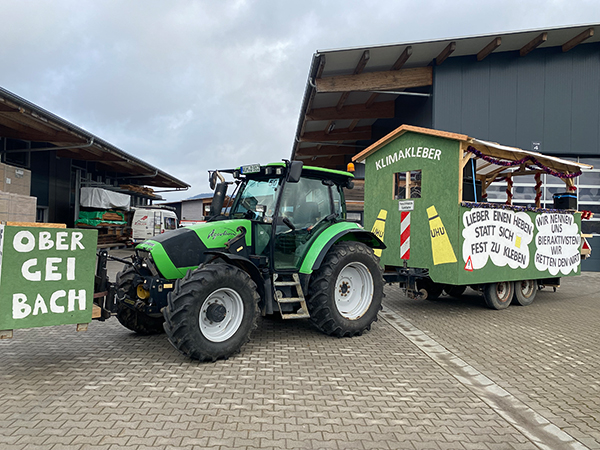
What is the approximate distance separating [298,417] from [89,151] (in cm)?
1805

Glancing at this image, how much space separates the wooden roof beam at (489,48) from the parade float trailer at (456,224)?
15.8 feet

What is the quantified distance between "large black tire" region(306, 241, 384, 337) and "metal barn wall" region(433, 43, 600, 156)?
8.84 metres

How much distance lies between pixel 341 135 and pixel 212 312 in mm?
16748

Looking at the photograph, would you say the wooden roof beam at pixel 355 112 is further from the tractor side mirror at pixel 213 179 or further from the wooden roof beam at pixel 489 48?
the tractor side mirror at pixel 213 179

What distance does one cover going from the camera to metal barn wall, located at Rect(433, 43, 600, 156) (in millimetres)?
13836

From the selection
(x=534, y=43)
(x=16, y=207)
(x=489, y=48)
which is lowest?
(x=16, y=207)

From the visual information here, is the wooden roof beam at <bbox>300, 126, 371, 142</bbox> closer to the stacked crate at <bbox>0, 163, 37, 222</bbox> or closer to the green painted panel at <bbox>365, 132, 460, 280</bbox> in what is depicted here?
the stacked crate at <bbox>0, 163, 37, 222</bbox>

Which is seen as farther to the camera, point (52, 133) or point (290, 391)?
point (52, 133)

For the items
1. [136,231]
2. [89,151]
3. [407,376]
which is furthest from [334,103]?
[407,376]

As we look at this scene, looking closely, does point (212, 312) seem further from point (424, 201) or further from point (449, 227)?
point (424, 201)

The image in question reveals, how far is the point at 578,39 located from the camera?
13469mm

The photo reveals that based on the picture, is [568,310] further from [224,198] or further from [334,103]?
[334,103]

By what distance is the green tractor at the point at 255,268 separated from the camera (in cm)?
474

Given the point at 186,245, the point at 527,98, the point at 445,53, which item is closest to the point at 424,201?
the point at 186,245
